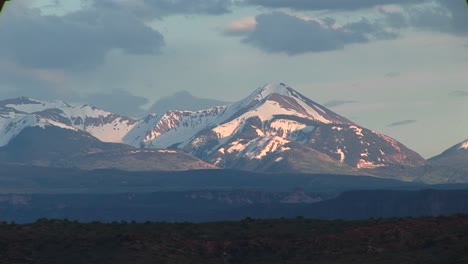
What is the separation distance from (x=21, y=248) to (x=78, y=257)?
6536 mm

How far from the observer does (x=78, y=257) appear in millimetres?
138750

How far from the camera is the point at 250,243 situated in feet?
480

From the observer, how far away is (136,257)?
450ft

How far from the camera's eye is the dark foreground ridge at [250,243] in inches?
5359

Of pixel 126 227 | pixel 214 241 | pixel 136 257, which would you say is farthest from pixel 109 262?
pixel 126 227

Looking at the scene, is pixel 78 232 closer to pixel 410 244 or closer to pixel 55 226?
pixel 55 226

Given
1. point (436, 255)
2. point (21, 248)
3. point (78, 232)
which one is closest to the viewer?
point (436, 255)

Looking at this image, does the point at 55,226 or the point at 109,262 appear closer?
the point at 109,262

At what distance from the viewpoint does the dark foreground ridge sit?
5359 inches

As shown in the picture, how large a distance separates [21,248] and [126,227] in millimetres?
21295

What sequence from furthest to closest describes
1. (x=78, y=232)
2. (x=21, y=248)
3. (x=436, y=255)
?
(x=78, y=232)
(x=21, y=248)
(x=436, y=255)

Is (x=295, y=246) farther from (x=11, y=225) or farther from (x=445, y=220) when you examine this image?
(x=11, y=225)

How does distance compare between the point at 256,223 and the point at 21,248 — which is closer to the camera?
the point at 21,248

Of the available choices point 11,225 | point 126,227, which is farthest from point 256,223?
point 11,225
